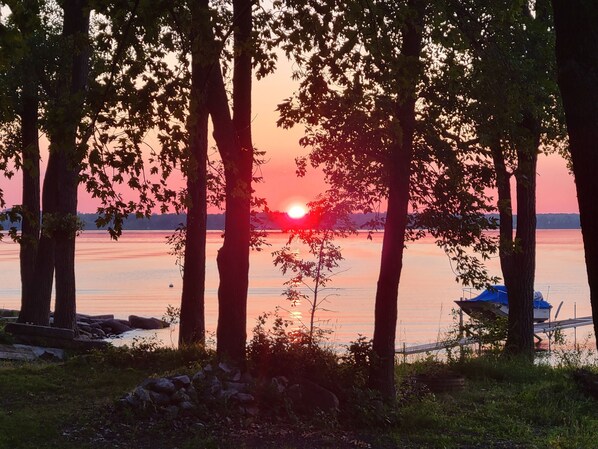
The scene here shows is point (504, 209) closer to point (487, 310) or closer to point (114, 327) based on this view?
point (487, 310)

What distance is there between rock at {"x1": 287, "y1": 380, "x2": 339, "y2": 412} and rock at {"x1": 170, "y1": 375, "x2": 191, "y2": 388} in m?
1.70

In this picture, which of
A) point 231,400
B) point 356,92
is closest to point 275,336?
point 231,400

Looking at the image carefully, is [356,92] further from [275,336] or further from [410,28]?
[275,336]

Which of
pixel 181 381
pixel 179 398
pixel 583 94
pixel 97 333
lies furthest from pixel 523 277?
pixel 97 333

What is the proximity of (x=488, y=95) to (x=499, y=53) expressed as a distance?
97 centimetres

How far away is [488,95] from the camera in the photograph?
1449 centimetres

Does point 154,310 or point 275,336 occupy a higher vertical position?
point 275,336

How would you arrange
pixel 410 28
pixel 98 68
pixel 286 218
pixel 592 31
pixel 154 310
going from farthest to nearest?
1. pixel 154 310
2. pixel 286 218
3. pixel 410 28
4. pixel 98 68
5. pixel 592 31

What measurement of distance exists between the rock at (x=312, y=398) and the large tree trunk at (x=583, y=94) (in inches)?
298

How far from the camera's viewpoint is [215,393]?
12406 mm

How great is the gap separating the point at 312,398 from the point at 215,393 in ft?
5.40

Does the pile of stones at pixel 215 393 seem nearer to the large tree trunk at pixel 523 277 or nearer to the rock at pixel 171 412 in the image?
the rock at pixel 171 412

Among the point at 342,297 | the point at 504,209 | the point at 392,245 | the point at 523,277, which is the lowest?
the point at 342,297

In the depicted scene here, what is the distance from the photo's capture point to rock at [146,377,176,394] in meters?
12.2
